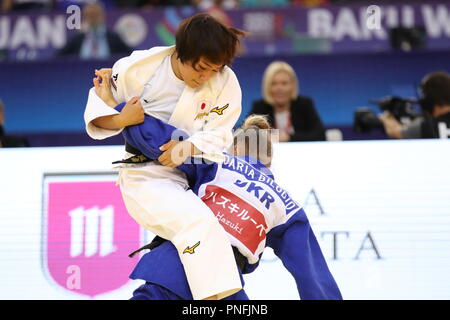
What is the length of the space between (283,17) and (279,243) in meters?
4.84

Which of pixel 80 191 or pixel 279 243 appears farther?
pixel 80 191

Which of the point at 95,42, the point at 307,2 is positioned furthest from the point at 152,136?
the point at 307,2

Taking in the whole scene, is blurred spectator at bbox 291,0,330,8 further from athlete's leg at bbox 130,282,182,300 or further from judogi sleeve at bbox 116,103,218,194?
athlete's leg at bbox 130,282,182,300

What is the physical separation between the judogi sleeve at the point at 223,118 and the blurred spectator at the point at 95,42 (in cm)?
432

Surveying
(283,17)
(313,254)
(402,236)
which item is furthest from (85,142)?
(313,254)

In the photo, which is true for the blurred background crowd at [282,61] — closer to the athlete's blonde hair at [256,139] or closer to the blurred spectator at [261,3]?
the blurred spectator at [261,3]

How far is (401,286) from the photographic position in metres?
3.79

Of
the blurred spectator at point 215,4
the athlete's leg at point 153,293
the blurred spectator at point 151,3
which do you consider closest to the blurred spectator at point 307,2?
the blurred spectator at point 215,4

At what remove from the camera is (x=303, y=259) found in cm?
304

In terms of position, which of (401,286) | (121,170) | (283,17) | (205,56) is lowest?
(401,286)

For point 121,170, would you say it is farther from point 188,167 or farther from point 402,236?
point 402,236

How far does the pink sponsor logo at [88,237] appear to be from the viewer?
12.7 feet

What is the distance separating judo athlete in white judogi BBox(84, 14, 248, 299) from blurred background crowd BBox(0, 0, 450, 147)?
2.39 metres

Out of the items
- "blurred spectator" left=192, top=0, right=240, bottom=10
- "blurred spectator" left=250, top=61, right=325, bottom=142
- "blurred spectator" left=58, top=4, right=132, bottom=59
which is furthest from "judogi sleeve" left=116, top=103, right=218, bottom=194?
"blurred spectator" left=192, top=0, right=240, bottom=10
